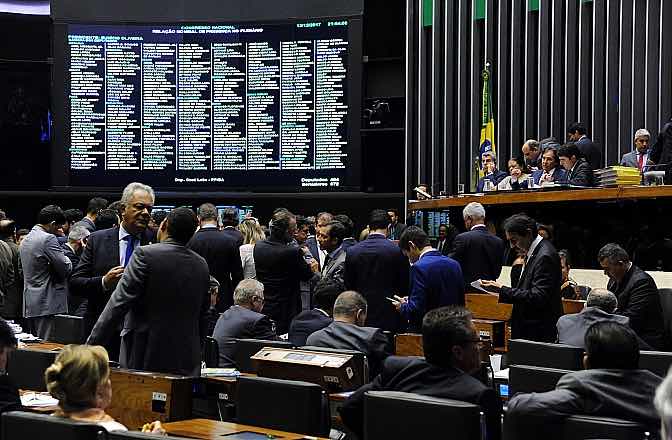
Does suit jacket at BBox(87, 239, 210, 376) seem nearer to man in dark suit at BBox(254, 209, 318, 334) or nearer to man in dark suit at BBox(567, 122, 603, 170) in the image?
man in dark suit at BBox(254, 209, 318, 334)

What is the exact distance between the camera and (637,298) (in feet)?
21.3

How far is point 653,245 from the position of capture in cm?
795

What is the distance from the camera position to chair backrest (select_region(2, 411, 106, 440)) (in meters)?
3.18

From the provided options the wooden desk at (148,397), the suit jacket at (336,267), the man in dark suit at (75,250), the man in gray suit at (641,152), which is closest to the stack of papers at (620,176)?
the man in gray suit at (641,152)

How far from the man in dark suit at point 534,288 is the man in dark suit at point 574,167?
95.0 inches

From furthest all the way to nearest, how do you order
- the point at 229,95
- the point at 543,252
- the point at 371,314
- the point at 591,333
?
the point at 229,95 → the point at 371,314 → the point at 543,252 → the point at 591,333

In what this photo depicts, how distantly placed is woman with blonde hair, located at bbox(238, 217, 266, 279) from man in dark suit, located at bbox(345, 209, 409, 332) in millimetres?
1798

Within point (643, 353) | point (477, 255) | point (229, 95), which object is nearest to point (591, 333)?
point (643, 353)

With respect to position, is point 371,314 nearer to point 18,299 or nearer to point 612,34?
point 18,299

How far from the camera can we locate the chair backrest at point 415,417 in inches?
133

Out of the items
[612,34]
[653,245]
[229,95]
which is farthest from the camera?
[229,95]

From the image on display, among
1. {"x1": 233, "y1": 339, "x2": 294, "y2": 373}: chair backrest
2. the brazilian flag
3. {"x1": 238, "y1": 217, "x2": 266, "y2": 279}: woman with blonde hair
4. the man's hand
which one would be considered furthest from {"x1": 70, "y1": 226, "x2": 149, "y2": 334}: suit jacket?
the brazilian flag

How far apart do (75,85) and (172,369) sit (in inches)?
383

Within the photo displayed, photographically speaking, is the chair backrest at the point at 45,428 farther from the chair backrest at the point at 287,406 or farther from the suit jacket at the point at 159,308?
the suit jacket at the point at 159,308
